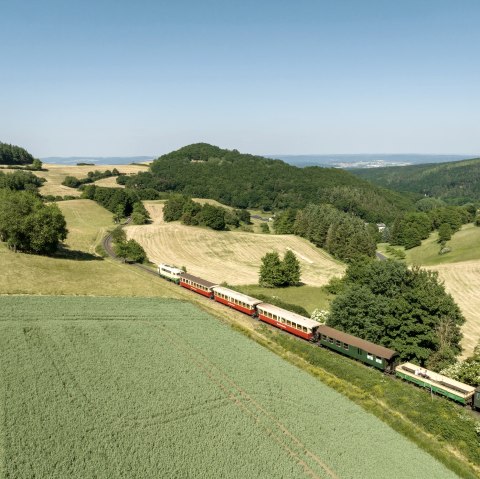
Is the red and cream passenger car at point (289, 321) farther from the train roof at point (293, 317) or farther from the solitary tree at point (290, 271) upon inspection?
the solitary tree at point (290, 271)

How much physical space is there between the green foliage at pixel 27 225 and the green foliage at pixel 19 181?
7794 cm

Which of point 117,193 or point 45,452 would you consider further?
point 117,193

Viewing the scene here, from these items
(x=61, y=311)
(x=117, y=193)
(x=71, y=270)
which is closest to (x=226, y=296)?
(x=61, y=311)

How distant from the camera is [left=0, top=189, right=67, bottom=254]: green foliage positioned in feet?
224

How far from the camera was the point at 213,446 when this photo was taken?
86.2 feet

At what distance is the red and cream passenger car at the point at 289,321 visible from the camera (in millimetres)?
47375

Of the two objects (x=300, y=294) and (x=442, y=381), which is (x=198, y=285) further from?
(x=442, y=381)

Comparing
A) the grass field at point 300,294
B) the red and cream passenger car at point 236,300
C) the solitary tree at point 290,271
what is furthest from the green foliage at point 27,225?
the solitary tree at point 290,271

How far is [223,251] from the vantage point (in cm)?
10944

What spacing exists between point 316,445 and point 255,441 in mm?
4536

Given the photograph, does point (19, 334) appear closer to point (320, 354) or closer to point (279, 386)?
point (279, 386)

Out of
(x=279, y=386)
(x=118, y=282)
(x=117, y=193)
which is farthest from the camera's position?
(x=117, y=193)

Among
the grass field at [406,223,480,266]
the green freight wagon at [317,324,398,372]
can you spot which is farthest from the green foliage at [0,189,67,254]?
the grass field at [406,223,480,266]

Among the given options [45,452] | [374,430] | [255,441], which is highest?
[45,452]
